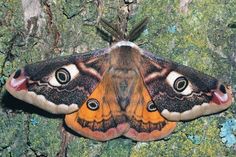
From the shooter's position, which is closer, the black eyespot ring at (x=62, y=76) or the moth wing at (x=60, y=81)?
the moth wing at (x=60, y=81)

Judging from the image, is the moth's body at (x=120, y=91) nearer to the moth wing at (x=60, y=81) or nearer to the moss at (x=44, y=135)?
the moth wing at (x=60, y=81)

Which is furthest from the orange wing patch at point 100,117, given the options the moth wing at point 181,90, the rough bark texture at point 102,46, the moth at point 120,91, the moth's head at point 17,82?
the moth's head at point 17,82

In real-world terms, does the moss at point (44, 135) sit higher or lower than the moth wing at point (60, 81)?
lower

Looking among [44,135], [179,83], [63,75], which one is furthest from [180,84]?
[44,135]

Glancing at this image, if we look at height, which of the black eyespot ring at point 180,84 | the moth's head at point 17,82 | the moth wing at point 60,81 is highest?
the moth's head at point 17,82

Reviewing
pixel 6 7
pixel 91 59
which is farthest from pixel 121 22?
pixel 6 7

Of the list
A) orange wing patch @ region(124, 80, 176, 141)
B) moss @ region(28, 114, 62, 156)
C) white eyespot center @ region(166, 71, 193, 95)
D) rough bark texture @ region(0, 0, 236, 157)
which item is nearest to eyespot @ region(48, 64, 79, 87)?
rough bark texture @ region(0, 0, 236, 157)

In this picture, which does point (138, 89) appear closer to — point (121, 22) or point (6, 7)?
point (121, 22)

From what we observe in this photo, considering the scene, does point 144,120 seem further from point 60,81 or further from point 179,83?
point 60,81
